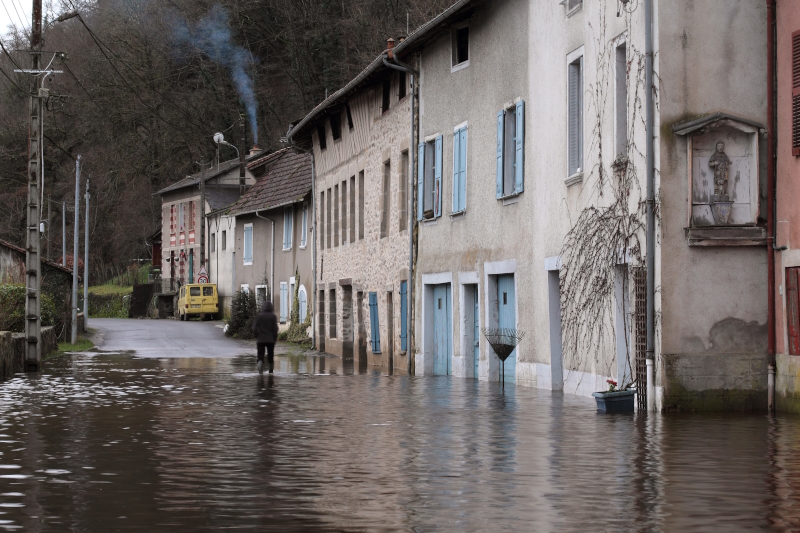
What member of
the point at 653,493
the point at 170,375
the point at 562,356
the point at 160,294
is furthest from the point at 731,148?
the point at 160,294

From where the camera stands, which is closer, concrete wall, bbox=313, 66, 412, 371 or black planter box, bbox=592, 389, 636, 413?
black planter box, bbox=592, 389, 636, 413

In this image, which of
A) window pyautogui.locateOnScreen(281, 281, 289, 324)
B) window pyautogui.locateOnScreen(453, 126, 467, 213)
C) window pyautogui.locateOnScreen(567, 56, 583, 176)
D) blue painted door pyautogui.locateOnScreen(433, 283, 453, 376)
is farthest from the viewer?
→ window pyautogui.locateOnScreen(281, 281, 289, 324)

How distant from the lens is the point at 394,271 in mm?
30250

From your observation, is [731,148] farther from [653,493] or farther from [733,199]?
[653,493]

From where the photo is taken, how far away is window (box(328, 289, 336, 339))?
3893 centimetres

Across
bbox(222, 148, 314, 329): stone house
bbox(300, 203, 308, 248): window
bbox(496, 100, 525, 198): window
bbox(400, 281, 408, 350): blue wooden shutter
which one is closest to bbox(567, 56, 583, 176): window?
bbox(496, 100, 525, 198): window

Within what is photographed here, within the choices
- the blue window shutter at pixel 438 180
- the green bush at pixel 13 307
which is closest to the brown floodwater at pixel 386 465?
the blue window shutter at pixel 438 180

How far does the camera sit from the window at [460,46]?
25297 millimetres

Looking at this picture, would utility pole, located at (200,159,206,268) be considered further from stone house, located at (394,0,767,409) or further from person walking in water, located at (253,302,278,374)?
stone house, located at (394,0,767,409)

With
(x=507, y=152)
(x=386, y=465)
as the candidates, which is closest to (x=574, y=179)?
(x=507, y=152)

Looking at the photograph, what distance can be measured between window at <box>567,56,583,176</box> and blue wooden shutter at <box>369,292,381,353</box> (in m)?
13.4

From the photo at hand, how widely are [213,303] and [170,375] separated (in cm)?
3917

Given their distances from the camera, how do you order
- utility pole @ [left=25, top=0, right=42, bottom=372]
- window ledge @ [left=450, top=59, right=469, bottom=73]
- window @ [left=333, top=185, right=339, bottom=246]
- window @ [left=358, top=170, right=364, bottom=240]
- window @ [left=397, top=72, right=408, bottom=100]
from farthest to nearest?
window @ [left=333, top=185, right=339, bottom=246] → window @ [left=358, top=170, right=364, bottom=240] → window @ [left=397, top=72, right=408, bottom=100] → utility pole @ [left=25, top=0, right=42, bottom=372] → window ledge @ [left=450, top=59, right=469, bottom=73]

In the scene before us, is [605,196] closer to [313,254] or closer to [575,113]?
[575,113]
